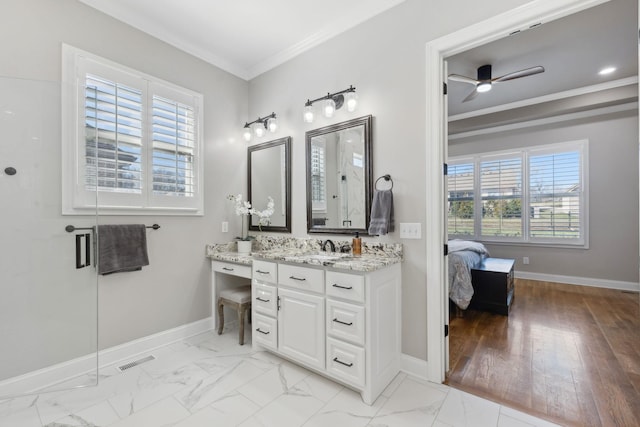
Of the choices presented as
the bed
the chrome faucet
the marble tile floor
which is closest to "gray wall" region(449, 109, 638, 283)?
the bed

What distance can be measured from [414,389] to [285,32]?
321 centimetres

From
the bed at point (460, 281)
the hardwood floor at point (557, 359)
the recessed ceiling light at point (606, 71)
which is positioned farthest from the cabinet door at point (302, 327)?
the recessed ceiling light at point (606, 71)

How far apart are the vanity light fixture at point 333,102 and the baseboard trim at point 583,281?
192 inches

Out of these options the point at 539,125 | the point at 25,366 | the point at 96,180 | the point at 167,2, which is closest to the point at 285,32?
the point at 167,2

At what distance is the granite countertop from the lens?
1998 millimetres

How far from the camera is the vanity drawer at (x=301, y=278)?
2100mm

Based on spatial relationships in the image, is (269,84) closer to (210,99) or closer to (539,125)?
(210,99)

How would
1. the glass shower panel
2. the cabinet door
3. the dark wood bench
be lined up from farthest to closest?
1. the dark wood bench
2. the cabinet door
3. the glass shower panel

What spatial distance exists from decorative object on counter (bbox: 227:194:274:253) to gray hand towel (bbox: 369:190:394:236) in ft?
4.17

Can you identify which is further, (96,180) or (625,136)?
(625,136)

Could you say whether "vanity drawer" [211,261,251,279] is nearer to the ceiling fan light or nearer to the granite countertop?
the granite countertop

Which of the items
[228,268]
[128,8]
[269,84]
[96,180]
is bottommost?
[228,268]

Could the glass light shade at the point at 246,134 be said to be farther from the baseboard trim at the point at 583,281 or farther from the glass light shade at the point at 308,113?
the baseboard trim at the point at 583,281

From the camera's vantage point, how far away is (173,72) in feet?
9.27
